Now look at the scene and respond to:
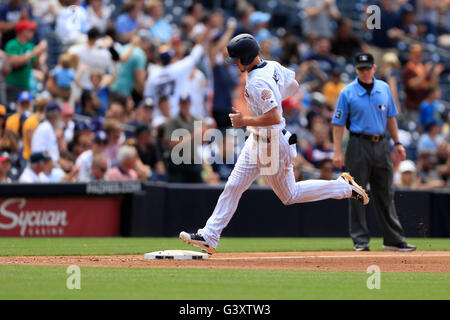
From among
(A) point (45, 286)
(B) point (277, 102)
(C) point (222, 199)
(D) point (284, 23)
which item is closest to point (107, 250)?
(C) point (222, 199)

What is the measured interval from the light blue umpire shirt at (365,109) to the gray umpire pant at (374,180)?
18 cm

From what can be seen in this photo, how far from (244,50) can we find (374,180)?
3.37m

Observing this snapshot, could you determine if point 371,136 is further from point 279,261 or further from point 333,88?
point 333,88

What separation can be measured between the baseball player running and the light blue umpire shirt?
77.9 inches

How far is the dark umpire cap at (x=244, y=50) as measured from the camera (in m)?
9.11

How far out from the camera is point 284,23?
23.1m

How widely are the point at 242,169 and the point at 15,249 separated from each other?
10.6 feet

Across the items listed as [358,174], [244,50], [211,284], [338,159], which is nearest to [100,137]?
[338,159]

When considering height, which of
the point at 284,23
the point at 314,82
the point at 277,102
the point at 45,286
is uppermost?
the point at 284,23

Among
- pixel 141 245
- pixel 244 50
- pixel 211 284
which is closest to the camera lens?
pixel 211 284

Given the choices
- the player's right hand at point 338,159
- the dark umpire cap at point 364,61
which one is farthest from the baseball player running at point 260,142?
the dark umpire cap at point 364,61

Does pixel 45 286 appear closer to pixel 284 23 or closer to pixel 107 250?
pixel 107 250

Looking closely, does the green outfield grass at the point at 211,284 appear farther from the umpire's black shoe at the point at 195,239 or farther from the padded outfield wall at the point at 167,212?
the padded outfield wall at the point at 167,212

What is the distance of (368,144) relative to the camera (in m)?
11.5
